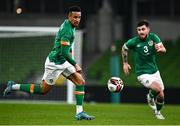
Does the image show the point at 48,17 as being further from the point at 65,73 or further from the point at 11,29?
the point at 65,73

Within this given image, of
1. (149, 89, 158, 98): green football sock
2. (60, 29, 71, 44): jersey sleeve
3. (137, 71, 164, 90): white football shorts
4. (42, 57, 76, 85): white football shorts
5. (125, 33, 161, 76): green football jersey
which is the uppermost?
(60, 29, 71, 44): jersey sleeve

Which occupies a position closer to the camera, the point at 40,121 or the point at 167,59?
the point at 40,121

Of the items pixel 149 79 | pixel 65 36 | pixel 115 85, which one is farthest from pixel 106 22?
pixel 65 36

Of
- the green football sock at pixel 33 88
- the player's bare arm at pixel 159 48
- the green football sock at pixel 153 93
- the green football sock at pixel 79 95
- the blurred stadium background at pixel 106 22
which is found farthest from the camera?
the blurred stadium background at pixel 106 22

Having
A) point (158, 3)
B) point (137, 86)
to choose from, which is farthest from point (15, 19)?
point (137, 86)

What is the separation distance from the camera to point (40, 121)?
34.3 ft

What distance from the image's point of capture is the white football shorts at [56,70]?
35.4 feet

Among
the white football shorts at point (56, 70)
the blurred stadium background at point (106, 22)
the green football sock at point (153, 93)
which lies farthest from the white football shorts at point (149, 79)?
the blurred stadium background at point (106, 22)

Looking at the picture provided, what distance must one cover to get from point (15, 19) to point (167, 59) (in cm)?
698

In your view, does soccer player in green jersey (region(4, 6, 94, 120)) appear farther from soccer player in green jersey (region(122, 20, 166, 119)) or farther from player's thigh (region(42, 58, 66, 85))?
soccer player in green jersey (region(122, 20, 166, 119))

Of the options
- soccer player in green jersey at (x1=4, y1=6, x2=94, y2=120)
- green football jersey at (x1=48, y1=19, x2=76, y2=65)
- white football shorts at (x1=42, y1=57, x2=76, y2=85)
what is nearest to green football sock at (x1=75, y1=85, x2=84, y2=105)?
soccer player in green jersey at (x1=4, y1=6, x2=94, y2=120)

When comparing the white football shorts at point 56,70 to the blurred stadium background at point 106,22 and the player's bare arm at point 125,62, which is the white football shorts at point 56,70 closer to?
the player's bare arm at point 125,62

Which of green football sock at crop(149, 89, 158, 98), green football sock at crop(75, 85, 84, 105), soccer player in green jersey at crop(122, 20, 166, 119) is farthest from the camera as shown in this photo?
green football sock at crop(149, 89, 158, 98)

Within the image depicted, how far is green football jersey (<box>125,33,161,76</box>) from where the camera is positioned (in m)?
11.6
